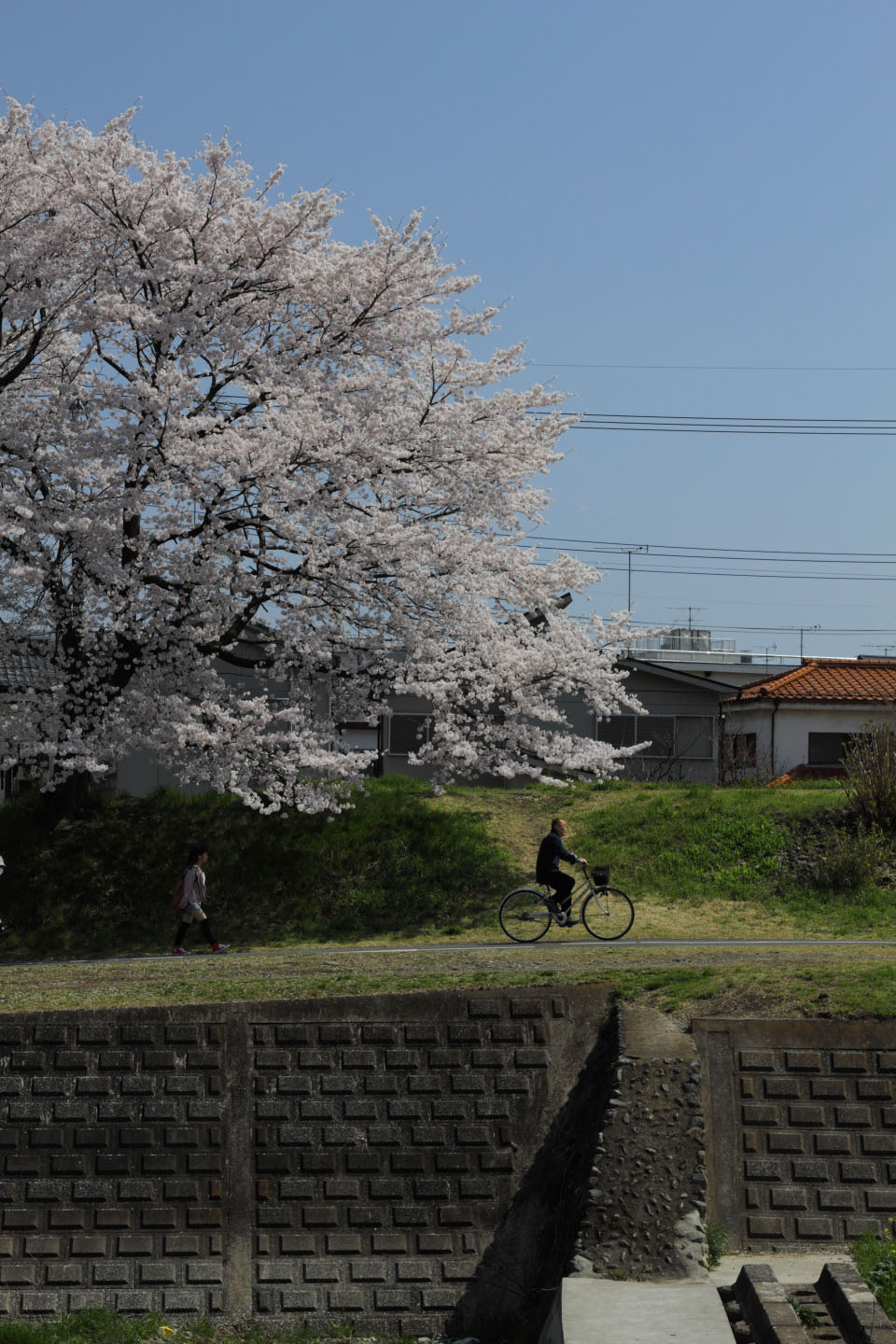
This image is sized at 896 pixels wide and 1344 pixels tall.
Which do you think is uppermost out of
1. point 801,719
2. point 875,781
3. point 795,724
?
point 801,719

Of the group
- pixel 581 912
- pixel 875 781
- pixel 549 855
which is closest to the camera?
pixel 549 855

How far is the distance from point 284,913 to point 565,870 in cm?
472

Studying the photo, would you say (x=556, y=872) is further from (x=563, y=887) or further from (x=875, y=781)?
(x=875, y=781)

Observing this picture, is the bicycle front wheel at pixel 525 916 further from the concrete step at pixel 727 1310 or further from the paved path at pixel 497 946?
the concrete step at pixel 727 1310

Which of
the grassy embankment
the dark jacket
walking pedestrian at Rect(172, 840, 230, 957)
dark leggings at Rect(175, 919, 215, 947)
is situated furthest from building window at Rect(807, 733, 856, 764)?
walking pedestrian at Rect(172, 840, 230, 957)

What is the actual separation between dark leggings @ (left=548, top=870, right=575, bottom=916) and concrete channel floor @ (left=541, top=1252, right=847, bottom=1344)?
28.5 ft

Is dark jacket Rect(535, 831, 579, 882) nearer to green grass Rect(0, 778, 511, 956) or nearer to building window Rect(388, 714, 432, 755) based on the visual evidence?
green grass Rect(0, 778, 511, 956)

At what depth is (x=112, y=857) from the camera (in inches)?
970

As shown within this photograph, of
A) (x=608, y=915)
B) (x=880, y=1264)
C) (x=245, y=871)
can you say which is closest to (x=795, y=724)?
(x=245, y=871)

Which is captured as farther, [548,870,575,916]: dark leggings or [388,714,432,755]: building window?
[388,714,432,755]: building window

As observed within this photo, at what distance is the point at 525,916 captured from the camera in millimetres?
20266

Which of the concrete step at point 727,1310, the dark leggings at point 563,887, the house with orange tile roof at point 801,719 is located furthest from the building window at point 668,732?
the concrete step at point 727,1310

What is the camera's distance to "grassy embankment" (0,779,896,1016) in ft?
73.0

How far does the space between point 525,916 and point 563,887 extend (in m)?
0.69
